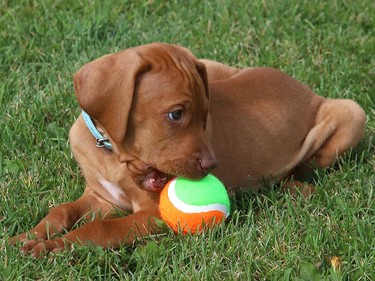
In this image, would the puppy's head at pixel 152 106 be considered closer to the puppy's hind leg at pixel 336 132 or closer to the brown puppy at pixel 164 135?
the brown puppy at pixel 164 135

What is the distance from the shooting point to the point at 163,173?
15.6 feet

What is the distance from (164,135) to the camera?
4.55 meters

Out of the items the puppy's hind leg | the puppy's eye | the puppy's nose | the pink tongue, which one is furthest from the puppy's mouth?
the puppy's hind leg

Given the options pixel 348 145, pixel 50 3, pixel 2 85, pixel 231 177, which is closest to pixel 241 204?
pixel 231 177

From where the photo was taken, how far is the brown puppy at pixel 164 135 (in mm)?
4527

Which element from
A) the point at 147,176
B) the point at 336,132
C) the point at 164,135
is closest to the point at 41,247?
the point at 147,176

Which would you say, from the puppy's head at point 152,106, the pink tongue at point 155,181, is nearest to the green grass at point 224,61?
the pink tongue at point 155,181

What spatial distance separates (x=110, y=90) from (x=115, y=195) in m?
0.80

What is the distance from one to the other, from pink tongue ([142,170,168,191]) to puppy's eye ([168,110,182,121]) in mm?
372

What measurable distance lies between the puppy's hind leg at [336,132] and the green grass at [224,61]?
12 cm

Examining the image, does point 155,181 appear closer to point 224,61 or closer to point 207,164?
point 207,164

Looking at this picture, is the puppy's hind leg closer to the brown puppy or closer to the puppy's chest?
the brown puppy

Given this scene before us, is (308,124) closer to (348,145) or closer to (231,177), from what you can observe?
(348,145)

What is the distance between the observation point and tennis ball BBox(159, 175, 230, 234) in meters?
4.62
